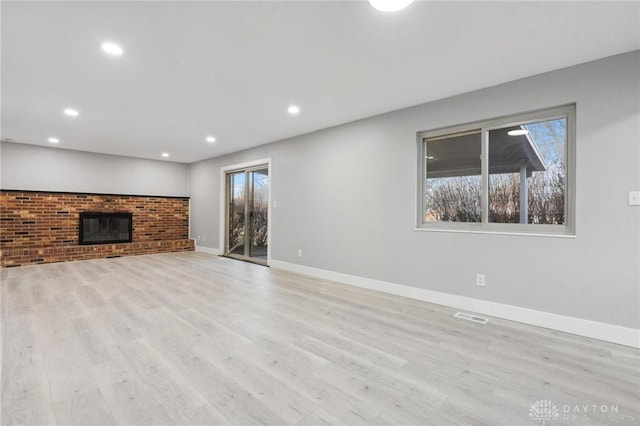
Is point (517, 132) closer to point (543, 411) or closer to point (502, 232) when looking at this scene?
point (502, 232)

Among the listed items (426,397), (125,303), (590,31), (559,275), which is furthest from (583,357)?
(125,303)

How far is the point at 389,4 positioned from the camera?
186 centimetres

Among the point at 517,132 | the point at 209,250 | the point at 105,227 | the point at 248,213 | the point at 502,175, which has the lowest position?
the point at 209,250

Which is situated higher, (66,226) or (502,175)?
(502,175)

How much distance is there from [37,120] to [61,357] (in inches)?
157

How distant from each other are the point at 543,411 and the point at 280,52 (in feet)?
9.84

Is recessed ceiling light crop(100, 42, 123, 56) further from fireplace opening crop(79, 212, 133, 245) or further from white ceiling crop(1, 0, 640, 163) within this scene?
fireplace opening crop(79, 212, 133, 245)

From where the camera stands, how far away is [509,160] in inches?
121

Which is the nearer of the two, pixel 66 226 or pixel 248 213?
pixel 66 226

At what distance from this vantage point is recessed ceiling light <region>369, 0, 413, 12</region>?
72.4 inches

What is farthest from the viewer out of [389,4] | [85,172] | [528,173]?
[85,172]

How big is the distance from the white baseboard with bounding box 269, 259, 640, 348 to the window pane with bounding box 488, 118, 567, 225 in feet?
2.89

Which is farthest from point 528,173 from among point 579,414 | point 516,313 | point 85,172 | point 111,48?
point 85,172

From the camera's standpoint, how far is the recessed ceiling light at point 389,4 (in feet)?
6.03
